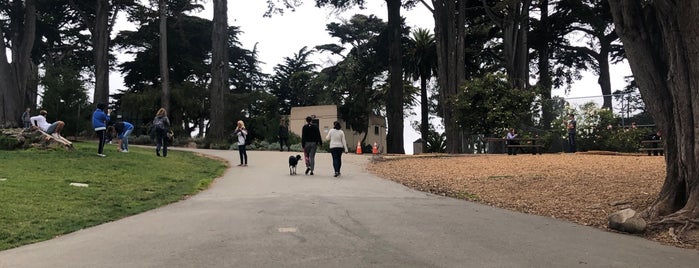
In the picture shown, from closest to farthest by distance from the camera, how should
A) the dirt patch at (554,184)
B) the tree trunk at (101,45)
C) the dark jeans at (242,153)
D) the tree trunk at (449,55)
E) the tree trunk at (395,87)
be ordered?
the dirt patch at (554,184), the dark jeans at (242,153), the tree trunk at (449,55), the tree trunk at (395,87), the tree trunk at (101,45)

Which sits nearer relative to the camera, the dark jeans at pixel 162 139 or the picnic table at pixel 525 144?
the dark jeans at pixel 162 139

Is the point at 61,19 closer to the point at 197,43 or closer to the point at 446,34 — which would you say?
the point at 197,43

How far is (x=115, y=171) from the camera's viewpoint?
12.2m

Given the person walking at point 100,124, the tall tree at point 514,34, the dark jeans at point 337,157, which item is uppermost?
the tall tree at point 514,34

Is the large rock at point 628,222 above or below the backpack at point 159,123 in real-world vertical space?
below

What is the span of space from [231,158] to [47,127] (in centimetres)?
613

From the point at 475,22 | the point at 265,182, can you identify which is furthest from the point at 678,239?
the point at 475,22

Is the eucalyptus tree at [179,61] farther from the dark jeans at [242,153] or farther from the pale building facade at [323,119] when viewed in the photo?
the dark jeans at [242,153]

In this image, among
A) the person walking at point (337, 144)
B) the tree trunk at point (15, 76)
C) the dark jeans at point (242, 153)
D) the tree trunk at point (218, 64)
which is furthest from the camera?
the tree trunk at point (218, 64)

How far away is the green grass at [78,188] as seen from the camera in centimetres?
701

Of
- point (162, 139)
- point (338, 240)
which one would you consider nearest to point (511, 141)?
point (162, 139)

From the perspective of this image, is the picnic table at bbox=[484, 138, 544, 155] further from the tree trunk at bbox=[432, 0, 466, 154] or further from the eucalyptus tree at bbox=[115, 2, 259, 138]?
the eucalyptus tree at bbox=[115, 2, 259, 138]

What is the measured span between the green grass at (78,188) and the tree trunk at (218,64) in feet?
47.8

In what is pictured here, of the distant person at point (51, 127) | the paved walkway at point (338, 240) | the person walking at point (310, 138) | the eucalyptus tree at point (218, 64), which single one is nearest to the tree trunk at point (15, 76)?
the eucalyptus tree at point (218, 64)
